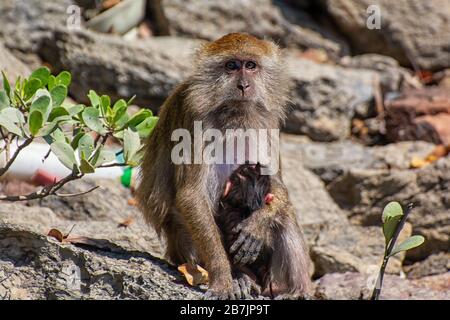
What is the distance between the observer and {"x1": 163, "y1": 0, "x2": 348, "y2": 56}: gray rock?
11.6 metres

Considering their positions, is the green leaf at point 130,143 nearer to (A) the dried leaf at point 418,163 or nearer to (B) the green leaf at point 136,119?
(B) the green leaf at point 136,119

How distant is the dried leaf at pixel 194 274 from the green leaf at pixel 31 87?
143 cm

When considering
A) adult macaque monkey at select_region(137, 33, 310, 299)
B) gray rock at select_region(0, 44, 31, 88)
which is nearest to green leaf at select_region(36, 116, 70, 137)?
adult macaque monkey at select_region(137, 33, 310, 299)

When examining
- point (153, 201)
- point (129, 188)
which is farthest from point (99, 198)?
point (153, 201)

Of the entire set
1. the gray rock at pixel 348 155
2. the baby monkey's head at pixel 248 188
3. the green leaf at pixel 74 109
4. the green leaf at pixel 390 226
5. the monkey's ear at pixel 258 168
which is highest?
the green leaf at pixel 74 109

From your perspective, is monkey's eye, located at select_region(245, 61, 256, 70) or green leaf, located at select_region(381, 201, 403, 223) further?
monkey's eye, located at select_region(245, 61, 256, 70)

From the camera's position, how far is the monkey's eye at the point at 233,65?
6.78 meters

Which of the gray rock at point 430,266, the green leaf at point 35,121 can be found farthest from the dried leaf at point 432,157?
the green leaf at point 35,121

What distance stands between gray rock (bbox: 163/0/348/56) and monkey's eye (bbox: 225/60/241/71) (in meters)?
4.83

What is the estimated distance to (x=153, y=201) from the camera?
6.65m

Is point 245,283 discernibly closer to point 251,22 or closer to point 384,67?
point 384,67

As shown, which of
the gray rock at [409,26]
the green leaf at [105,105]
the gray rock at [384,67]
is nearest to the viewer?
the green leaf at [105,105]

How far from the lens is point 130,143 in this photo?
20.1ft

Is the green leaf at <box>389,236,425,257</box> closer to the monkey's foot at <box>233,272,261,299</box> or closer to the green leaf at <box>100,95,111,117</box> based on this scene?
the monkey's foot at <box>233,272,261,299</box>
